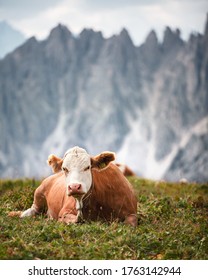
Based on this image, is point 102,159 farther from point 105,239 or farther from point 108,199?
point 105,239

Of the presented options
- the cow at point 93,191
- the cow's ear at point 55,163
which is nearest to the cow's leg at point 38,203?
A: the cow at point 93,191

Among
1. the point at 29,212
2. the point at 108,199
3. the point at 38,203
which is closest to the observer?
the point at 108,199

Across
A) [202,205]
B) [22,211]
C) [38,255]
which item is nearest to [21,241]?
[38,255]

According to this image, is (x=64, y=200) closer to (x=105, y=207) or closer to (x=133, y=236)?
(x=105, y=207)

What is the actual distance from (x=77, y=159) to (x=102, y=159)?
611 millimetres

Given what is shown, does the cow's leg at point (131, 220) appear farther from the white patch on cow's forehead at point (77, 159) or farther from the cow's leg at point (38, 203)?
the cow's leg at point (38, 203)

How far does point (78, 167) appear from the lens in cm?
977

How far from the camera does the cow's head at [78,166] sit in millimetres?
9320

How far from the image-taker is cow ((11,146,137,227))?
32.1 ft

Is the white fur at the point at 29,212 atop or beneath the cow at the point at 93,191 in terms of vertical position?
beneath

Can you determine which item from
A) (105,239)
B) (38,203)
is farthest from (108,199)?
(38,203)

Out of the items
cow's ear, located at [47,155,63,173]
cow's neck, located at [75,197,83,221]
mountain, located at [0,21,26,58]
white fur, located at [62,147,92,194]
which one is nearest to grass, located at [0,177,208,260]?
cow's neck, located at [75,197,83,221]

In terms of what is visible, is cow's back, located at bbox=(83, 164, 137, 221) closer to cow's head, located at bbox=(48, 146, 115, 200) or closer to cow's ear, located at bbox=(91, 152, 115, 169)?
cow's ear, located at bbox=(91, 152, 115, 169)

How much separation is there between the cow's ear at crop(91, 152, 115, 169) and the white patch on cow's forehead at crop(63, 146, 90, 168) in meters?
A: 0.27
